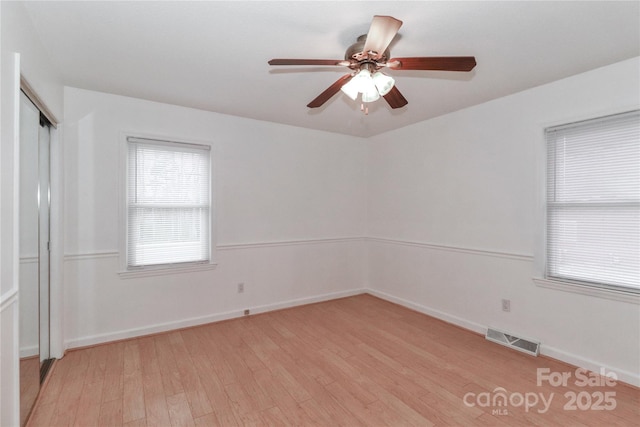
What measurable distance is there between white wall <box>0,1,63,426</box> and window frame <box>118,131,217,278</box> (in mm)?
1407

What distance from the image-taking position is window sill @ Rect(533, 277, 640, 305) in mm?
2416

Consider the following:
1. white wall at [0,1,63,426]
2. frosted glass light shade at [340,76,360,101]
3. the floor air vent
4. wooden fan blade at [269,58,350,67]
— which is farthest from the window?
white wall at [0,1,63,426]

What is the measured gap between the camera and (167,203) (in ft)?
11.3

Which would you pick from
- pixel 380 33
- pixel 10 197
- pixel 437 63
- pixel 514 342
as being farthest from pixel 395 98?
pixel 514 342

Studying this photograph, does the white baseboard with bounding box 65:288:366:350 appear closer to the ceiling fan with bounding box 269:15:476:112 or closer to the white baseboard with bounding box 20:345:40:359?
the white baseboard with bounding box 20:345:40:359

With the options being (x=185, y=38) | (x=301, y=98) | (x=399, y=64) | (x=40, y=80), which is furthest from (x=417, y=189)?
(x=40, y=80)

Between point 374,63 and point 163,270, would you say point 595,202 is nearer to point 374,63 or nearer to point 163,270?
point 374,63

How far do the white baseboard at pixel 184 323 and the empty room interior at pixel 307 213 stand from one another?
0.02m

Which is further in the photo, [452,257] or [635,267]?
[452,257]

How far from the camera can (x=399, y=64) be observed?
1.84 meters

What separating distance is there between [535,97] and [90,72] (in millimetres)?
4049

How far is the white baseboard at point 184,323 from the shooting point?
121 inches

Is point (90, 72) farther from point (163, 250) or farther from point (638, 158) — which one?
point (638, 158)

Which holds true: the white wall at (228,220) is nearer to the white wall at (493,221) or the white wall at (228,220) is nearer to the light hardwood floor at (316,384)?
the light hardwood floor at (316,384)
